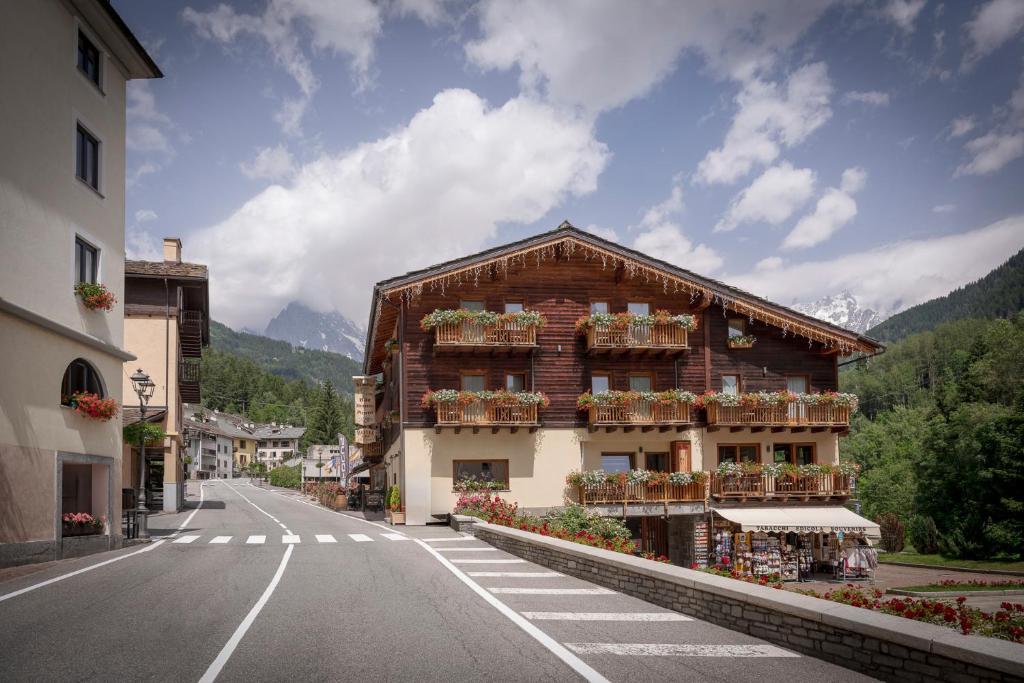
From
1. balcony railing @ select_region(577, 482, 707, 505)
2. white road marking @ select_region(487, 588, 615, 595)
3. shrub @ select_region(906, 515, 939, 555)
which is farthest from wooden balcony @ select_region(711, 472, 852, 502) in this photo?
shrub @ select_region(906, 515, 939, 555)

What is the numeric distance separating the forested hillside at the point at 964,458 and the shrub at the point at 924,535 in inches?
2.6

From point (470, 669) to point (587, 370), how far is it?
81.2ft

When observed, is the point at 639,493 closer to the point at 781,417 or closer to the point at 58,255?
the point at 781,417

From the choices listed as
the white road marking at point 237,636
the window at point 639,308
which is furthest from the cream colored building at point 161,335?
the white road marking at point 237,636

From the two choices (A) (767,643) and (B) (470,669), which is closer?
(B) (470,669)

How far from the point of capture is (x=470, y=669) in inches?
324

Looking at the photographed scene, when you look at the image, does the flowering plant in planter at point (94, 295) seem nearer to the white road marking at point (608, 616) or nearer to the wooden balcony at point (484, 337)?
the wooden balcony at point (484, 337)

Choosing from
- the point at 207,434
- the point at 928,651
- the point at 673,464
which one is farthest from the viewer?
the point at 207,434

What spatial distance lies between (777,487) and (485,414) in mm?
12266

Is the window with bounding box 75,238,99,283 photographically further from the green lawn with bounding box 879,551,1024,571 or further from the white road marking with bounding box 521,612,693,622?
the green lawn with bounding box 879,551,1024,571

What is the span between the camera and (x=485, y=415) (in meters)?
30.1

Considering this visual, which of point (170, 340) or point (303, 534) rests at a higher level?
point (170, 340)

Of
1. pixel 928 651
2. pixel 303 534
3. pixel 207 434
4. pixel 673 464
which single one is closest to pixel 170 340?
pixel 303 534

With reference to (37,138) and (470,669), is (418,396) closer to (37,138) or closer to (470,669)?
(37,138)
